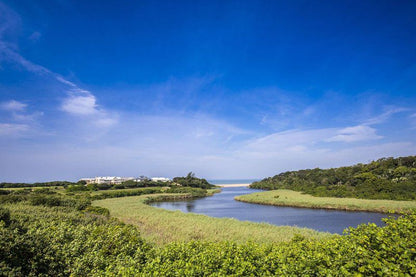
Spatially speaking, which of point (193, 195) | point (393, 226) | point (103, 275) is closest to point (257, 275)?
point (103, 275)

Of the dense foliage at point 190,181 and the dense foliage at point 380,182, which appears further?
the dense foliage at point 190,181

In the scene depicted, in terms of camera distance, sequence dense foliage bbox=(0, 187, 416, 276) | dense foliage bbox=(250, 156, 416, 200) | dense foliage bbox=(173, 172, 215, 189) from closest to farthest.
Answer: dense foliage bbox=(0, 187, 416, 276) → dense foliage bbox=(250, 156, 416, 200) → dense foliage bbox=(173, 172, 215, 189)

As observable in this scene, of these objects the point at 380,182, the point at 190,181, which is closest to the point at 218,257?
the point at 380,182

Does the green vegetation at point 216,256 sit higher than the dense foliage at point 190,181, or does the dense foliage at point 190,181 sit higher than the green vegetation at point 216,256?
the green vegetation at point 216,256

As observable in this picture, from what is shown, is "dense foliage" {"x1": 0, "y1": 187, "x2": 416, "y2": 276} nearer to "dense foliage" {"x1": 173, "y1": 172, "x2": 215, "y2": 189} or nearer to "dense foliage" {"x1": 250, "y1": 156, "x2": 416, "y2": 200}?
"dense foliage" {"x1": 250, "y1": 156, "x2": 416, "y2": 200}

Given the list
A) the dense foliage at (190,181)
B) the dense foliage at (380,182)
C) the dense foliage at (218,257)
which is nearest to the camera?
the dense foliage at (218,257)

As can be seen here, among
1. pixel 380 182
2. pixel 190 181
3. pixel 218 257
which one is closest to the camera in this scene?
pixel 218 257

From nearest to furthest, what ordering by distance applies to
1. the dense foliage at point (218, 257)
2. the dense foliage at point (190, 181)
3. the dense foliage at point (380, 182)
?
the dense foliage at point (218, 257) → the dense foliage at point (380, 182) → the dense foliage at point (190, 181)

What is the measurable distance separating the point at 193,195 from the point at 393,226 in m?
74.1

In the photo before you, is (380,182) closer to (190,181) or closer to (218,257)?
(218,257)

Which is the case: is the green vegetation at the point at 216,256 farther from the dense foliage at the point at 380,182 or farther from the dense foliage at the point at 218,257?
the dense foliage at the point at 380,182

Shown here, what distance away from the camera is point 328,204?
4044cm

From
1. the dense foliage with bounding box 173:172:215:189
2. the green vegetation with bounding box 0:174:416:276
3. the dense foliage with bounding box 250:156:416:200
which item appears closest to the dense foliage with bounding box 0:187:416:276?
the green vegetation with bounding box 0:174:416:276

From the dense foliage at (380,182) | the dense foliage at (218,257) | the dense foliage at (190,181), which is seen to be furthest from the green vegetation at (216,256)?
the dense foliage at (190,181)
